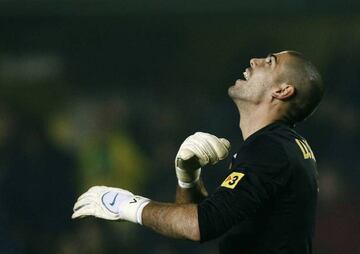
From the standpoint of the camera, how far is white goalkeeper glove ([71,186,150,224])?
217cm

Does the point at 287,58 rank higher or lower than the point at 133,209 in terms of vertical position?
higher

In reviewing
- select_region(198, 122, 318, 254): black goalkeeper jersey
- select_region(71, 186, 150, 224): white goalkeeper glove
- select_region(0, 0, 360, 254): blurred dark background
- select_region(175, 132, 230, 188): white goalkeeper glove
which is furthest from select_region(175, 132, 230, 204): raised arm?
select_region(0, 0, 360, 254): blurred dark background

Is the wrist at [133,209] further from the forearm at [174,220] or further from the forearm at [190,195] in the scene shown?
the forearm at [190,195]

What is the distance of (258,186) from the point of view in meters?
2.04

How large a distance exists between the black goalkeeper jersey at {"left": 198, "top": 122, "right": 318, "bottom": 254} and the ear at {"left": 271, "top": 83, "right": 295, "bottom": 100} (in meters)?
0.16

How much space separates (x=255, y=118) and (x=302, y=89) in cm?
19

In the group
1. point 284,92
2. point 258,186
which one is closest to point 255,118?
point 284,92

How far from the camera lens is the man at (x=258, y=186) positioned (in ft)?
6.68

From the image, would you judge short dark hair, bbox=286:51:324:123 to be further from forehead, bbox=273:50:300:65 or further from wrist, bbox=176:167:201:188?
wrist, bbox=176:167:201:188

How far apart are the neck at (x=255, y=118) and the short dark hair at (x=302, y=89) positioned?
0.07m

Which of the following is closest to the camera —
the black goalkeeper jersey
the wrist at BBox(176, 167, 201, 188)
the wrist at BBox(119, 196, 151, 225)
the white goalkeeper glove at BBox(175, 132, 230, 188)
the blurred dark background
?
the black goalkeeper jersey

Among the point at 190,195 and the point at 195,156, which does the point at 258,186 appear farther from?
the point at 190,195

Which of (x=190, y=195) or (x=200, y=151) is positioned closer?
(x=200, y=151)

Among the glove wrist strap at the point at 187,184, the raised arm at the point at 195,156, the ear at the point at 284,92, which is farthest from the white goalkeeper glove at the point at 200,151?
the ear at the point at 284,92
